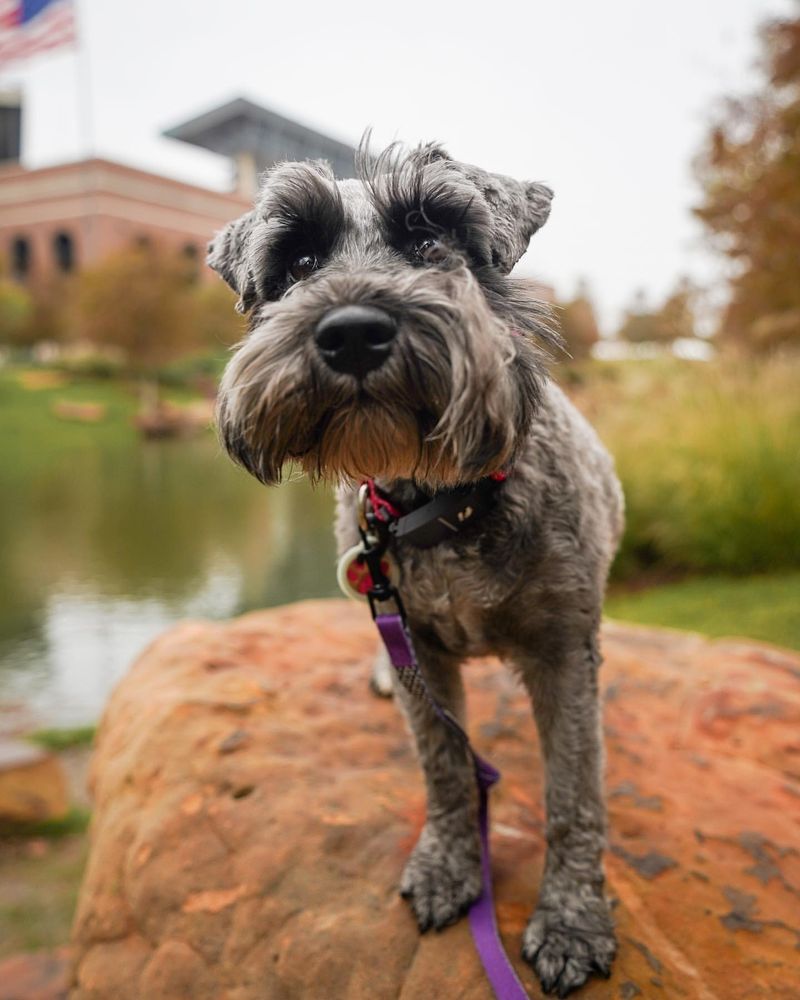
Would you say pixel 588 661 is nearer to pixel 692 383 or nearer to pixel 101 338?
pixel 692 383

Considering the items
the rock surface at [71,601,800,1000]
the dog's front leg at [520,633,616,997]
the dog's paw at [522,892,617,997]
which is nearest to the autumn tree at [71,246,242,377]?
the rock surface at [71,601,800,1000]

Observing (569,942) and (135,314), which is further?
(135,314)

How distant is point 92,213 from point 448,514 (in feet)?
72.0

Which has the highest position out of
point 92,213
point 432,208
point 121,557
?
point 92,213

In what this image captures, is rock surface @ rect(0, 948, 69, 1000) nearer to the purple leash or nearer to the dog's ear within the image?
the purple leash

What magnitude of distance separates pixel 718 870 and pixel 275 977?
125 cm

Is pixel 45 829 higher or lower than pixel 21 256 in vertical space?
lower

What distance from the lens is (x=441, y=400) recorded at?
1.53m

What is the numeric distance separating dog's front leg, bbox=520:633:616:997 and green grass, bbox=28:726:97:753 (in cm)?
593

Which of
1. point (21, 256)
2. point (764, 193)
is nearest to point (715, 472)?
point (764, 193)

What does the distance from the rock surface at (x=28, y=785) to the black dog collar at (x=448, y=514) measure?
4.69 meters

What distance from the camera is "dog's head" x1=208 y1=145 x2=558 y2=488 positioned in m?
1.49

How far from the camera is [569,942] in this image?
176cm

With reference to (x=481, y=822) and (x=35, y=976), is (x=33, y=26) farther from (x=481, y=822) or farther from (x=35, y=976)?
(x=481, y=822)
